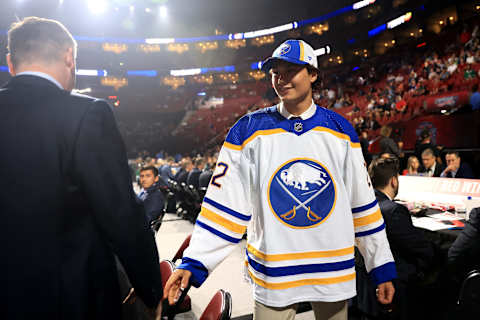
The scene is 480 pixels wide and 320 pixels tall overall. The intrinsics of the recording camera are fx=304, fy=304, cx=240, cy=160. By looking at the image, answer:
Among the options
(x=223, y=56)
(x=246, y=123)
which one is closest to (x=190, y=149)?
(x=223, y=56)

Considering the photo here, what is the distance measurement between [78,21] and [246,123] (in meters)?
33.1

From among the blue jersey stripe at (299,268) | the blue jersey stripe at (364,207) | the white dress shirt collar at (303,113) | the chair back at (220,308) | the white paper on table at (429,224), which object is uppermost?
the white dress shirt collar at (303,113)

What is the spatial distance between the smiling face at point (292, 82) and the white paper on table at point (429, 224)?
2.02m

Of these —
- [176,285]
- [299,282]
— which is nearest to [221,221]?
[176,285]

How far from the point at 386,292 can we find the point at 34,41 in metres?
1.58

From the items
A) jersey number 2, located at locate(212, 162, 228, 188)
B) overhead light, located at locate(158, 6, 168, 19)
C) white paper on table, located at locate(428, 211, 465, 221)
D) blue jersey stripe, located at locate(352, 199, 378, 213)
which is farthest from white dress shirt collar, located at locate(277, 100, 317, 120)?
overhead light, located at locate(158, 6, 168, 19)

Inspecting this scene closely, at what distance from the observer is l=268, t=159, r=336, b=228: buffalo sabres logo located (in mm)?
1198

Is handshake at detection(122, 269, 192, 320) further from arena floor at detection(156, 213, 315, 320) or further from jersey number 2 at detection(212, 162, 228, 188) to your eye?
arena floor at detection(156, 213, 315, 320)

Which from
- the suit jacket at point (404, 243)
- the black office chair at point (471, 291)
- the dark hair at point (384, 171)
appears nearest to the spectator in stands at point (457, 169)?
the dark hair at point (384, 171)

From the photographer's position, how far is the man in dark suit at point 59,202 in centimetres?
82

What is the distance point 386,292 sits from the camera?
1.26m

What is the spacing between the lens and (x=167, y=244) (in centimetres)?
527

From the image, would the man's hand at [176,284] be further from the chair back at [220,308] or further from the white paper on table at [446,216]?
the white paper on table at [446,216]

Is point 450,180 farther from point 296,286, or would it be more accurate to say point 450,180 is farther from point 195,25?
point 195,25
